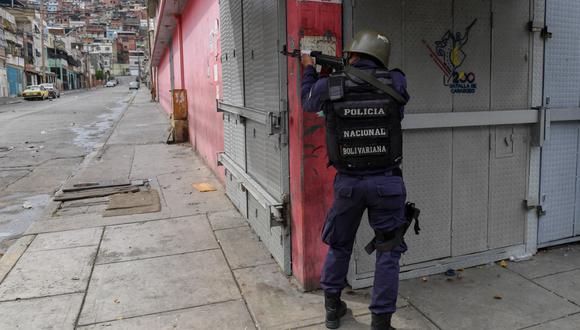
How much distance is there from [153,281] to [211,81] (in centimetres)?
502

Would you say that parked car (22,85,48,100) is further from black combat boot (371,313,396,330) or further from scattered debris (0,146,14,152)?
black combat boot (371,313,396,330)

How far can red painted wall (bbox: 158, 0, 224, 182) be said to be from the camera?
323 inches

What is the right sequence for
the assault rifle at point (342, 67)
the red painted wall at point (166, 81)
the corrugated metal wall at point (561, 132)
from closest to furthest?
the assault rifle at point (342, 67) → the corrugated metal wall at point (561, 132) → the red painted wall at point (166, 81)

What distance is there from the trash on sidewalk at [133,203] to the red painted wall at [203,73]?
50.1 inches

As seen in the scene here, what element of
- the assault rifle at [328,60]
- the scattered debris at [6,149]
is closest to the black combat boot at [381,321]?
the assault rifle at [328,60]

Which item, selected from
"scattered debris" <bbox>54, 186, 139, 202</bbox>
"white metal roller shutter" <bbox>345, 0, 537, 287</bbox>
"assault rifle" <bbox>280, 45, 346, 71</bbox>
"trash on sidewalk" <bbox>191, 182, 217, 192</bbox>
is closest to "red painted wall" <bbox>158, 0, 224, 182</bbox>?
"trash on sidewalk" <bbox>191, 182, 217, 192</bbox>

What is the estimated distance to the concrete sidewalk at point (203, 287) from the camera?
12.1 feet

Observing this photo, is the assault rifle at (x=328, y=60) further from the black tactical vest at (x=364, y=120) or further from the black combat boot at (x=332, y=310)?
the black combat boot at (x=332, y=310)

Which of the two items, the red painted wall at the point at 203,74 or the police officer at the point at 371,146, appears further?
the red painted wall at the point at 203,74

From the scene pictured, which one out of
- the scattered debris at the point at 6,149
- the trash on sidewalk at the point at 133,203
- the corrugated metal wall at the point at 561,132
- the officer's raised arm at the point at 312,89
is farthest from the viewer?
the scattered debris at the point at 6,149

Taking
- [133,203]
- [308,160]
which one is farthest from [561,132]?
[133,203]

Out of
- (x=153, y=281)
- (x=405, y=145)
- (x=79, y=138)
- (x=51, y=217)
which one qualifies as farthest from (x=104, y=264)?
(x=79, y=138)

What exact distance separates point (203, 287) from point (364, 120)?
2104 millimetres

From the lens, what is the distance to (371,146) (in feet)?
10.5
